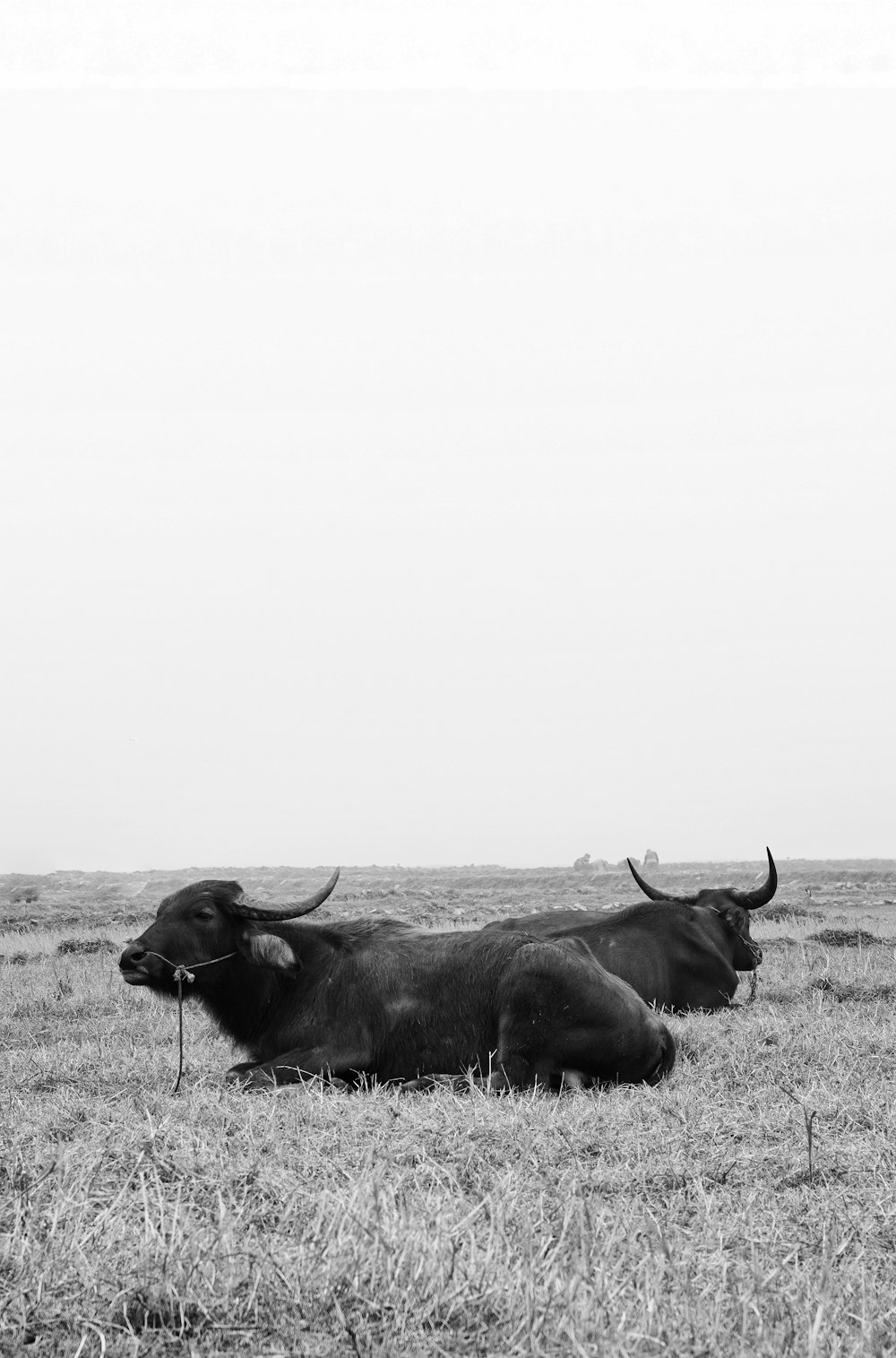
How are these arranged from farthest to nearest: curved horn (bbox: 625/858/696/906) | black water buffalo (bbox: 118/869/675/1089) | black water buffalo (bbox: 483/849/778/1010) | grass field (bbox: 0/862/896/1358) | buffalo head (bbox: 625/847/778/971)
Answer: curved horn (bbox: 625/858/696/906)
buffalo head (bbox: 625/847/778/971)
black water buffalo (bbox: 483/849/778/1010)
black water buffalo (bbox: 118/869/675/1089)
grass field (bbox: 0/862/896/1358)

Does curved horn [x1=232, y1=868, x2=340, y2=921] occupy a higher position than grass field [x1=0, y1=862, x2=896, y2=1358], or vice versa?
curved horn [x1=232, y1=868, x2=340, y2=921]

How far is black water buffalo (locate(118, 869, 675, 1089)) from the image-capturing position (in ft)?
21.6

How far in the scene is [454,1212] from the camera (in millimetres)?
3436

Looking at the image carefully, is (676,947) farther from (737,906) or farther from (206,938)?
(206,938)

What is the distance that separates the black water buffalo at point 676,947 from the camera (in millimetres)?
9797

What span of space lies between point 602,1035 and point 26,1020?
16.0 feet

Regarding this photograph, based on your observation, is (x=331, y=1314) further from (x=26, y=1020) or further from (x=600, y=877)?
(x=600, y=877)

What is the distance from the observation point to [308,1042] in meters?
7.15

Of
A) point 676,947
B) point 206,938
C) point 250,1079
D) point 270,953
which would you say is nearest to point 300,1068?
point 250,1079

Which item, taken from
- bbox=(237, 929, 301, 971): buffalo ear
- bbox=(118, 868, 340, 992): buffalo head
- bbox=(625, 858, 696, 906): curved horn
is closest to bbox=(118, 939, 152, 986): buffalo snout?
bbox=(118, 868, 340, 992): buffalo head

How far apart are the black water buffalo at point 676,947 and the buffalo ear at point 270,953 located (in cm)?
242

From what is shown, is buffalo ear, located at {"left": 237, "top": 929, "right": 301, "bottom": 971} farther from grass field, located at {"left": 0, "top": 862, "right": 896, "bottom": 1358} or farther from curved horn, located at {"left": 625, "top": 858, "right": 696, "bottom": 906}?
curved horn, located at {"left": 625, "top": 858, "right": 696, "bottom": 906}

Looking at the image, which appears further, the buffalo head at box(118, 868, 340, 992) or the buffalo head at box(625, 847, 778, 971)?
the buffalo head at box(625, 847, 778, 971)

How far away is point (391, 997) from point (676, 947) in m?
3.75
